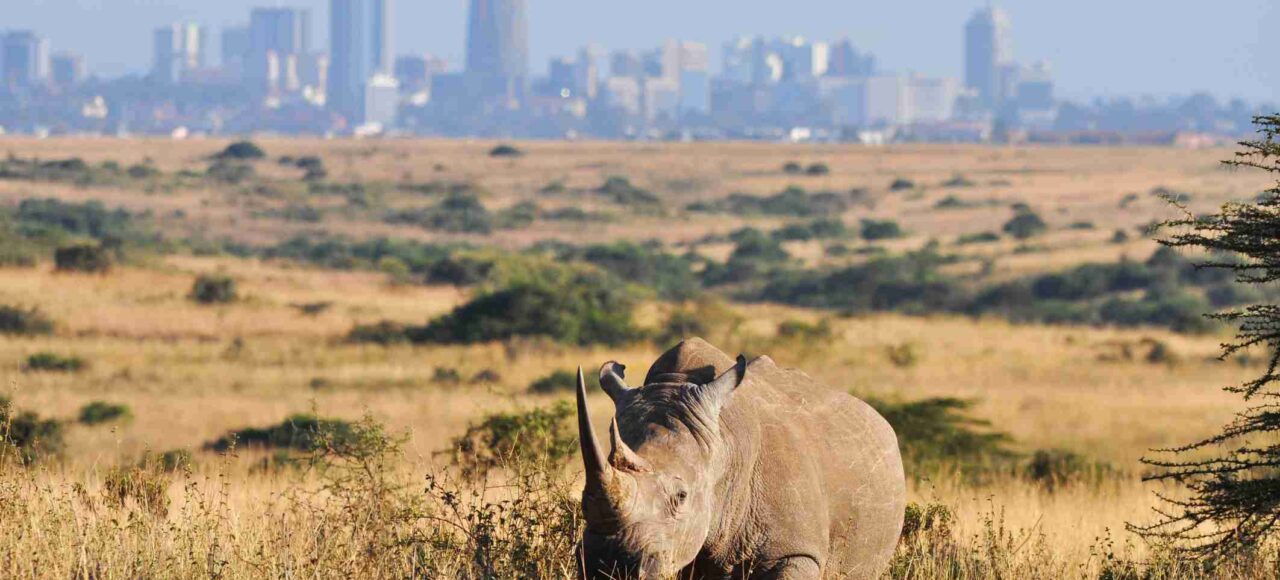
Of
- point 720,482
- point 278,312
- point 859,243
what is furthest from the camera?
point 859,243

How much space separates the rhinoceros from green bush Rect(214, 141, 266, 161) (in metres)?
109

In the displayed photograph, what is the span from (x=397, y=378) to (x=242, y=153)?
9243cm

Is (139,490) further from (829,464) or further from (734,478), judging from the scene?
(734,478)

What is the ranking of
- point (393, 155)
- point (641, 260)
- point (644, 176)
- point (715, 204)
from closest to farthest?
point (641, 260)
point (715, 204)
point (644, 176)
point (393, 155)

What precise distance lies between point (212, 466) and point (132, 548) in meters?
8.32

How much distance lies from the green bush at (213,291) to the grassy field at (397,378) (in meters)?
0.34

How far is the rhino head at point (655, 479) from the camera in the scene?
A: 5.96 m

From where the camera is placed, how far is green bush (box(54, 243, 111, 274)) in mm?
41875

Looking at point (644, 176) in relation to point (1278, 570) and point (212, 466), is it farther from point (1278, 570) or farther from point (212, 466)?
point (1278, 570)

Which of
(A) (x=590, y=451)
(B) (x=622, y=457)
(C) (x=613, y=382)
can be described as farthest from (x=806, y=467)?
(A) (x=590, y=451)

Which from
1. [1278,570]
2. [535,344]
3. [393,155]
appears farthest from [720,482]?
[393,155]

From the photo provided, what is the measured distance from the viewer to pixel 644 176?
111m

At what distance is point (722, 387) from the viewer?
668cm

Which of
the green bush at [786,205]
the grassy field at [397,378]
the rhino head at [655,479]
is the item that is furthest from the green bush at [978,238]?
the rhino head at [655,479]
